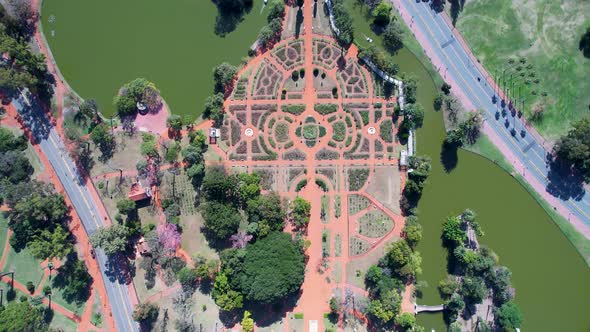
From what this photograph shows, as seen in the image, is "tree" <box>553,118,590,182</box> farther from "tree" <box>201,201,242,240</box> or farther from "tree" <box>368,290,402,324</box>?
"tree" <box>201,201,242,240</box>

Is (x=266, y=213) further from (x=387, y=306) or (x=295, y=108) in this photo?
(x=387, y=306)

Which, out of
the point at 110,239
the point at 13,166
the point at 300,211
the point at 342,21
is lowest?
the point at 110,239

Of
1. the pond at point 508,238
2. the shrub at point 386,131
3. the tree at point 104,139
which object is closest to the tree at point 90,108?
the tree at point 104,139

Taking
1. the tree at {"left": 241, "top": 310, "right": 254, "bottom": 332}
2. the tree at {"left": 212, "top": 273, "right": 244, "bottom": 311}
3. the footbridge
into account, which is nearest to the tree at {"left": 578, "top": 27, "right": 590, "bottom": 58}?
the footbridge

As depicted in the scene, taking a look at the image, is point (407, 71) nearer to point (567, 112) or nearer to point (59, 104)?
point (567, 112)

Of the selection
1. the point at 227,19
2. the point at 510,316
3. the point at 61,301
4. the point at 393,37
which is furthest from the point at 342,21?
the point at 61,301

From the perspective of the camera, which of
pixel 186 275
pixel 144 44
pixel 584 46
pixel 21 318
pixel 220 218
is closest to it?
pixel 21 318

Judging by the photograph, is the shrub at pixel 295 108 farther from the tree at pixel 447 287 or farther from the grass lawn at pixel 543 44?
the tree at pixel 447 287
